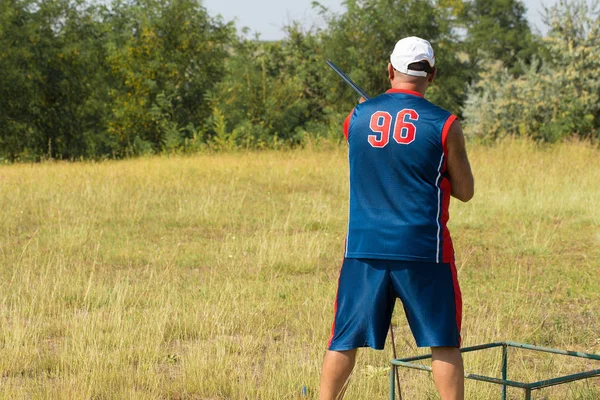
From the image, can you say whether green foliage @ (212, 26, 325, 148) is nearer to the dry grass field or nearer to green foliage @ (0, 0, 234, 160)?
green foliage @ (0, 0, 234, 160)

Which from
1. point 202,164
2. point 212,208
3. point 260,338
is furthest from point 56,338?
point 202,164

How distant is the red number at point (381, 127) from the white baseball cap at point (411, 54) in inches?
9.5

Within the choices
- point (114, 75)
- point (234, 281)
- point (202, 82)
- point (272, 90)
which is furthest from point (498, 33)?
point (234, 281)

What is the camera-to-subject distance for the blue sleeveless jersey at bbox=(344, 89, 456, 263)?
3.29 meters

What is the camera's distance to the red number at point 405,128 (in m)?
3.29

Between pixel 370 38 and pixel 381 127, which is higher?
pixel 370 38

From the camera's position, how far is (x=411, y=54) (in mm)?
3414

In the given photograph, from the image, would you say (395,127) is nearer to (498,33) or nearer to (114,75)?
(114,75)

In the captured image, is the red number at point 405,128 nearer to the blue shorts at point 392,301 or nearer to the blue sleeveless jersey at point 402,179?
the blue sleeveless jersey at point 402,179

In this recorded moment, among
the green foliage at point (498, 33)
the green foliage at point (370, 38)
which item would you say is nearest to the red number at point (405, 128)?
the green foliage at point (370, 38)

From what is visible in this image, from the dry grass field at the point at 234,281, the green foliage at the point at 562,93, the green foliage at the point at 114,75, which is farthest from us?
the green foliage at the point at 114,75

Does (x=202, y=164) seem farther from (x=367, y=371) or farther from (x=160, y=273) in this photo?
(x=367, y=371)

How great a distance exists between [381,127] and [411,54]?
345mm

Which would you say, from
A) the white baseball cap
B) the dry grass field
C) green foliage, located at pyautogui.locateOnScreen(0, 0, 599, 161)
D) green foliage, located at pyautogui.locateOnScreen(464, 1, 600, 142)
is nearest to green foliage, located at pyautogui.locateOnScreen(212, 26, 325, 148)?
green foliage, located at pyautogui.locateOnScreen(0, 0, 599, 161)
